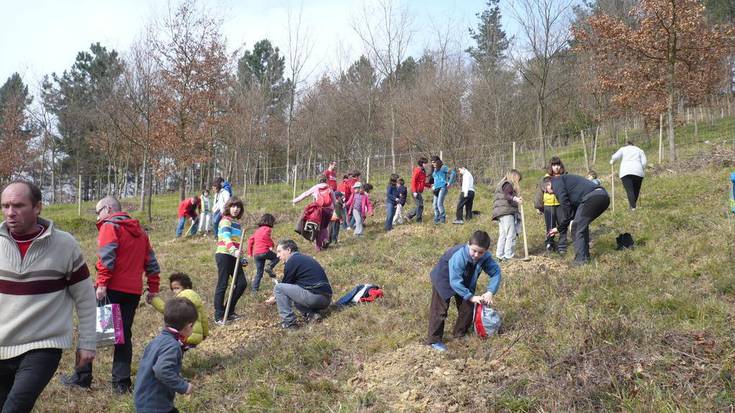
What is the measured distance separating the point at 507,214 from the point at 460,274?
3.84 metres

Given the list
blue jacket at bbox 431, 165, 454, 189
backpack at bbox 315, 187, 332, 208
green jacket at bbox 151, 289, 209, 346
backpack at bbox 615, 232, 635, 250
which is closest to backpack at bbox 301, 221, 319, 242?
backpack at bbox 315, 187, 332, 208

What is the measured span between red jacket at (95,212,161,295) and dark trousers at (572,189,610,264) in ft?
20.5

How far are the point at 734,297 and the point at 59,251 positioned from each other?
6.94m

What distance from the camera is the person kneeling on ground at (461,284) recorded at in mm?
6129

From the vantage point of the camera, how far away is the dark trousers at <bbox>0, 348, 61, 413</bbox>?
3.58 m

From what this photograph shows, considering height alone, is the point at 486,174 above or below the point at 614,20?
below

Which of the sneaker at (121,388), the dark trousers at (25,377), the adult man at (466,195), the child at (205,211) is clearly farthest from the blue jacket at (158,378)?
the child at (205,211)

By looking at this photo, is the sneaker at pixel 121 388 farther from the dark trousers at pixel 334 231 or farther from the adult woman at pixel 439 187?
the adult woman at pixel 439 187

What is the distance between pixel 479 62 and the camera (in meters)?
26.8

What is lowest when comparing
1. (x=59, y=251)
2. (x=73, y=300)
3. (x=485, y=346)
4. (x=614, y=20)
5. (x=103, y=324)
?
(x=485, y=346)

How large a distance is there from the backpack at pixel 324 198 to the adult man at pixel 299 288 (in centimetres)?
472

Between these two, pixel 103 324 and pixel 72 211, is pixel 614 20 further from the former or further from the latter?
pixel 72 211

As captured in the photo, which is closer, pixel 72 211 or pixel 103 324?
pixel 103 324

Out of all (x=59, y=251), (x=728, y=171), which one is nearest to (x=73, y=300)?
(x=59, y=251)
